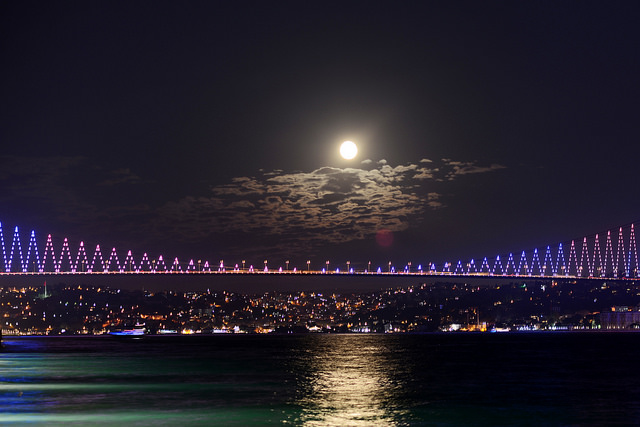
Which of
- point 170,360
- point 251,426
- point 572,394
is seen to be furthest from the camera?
point 170,360

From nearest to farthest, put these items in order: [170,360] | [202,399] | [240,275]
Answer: [202,399]
[170,360]
[240,275]

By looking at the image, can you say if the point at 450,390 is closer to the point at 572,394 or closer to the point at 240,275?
the point at 572,394

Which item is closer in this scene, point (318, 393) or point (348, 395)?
point (348, 395)

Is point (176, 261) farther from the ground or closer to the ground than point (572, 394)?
farther from the ground

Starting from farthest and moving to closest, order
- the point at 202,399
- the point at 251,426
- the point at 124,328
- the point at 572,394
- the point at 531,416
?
the point at 124,328
the point at 572,394
the point at 202,399
the point at 531,416
the point at 251,426

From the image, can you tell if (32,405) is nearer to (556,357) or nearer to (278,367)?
(278,367)

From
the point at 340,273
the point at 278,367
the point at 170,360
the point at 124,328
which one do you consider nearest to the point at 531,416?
the point at 278,367

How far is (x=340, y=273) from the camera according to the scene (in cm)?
10925

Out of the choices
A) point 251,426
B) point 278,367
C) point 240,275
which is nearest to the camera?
point 251,426

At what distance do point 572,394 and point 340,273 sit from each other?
74.2m

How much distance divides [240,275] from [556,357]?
170ft

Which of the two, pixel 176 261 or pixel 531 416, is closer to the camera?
pixel 531 416


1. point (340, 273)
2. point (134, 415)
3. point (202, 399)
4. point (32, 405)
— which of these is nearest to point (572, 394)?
point (202, 399)

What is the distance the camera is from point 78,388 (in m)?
35.5
